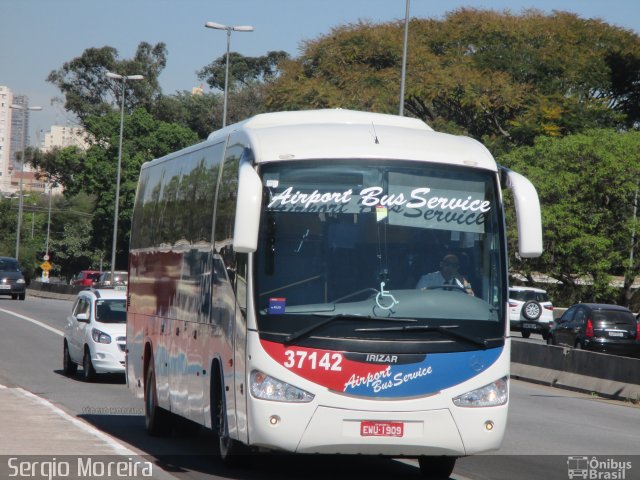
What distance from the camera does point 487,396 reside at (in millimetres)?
10250

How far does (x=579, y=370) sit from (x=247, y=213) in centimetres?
1524

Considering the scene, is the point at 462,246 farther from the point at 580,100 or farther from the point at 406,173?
the point at 580,100

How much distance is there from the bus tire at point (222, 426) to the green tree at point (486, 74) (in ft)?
163

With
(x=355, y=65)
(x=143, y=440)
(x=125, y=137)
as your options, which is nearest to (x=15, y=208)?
(x=125, y=137)

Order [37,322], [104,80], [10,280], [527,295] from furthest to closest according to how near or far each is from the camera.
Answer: [104,80] → [10,280] → [527,295] → [37,322]

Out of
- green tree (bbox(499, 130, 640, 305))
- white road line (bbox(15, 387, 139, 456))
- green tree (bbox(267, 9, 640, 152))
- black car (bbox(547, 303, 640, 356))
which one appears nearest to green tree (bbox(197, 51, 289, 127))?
green tree (bbox(267, 9, 640, 152))

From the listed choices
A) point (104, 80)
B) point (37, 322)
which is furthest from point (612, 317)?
point (104, 80)

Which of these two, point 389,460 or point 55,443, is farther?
point 389,460

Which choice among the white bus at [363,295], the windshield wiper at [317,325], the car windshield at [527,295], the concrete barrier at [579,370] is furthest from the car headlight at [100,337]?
the car windshield at [527,295]

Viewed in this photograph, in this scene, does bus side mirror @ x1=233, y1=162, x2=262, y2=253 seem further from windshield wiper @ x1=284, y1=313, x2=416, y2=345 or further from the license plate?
the license plate

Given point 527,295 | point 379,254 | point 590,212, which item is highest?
point 590,212

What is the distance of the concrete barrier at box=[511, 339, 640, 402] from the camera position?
870 inches

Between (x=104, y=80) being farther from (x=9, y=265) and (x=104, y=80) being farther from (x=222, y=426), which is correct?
(x=222, y=426)

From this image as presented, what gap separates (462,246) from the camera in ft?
34.6
